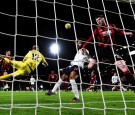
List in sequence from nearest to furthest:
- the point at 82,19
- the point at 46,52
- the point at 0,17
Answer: the point at 82,19 → the point at 0,17 → the point at 46,52

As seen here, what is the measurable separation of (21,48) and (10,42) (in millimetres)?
1314

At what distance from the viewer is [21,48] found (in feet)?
57.2

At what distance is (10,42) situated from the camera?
18.3 metres

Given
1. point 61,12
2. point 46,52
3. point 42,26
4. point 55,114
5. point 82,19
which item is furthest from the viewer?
point 46,52

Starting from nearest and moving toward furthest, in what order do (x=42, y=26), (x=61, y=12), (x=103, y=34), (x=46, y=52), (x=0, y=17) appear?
1. (x=103, y=34)
2. (x=61, y=12)
3. (x=0, y=17)
4. (x=42, y=26)
5. (x=46, y=52)

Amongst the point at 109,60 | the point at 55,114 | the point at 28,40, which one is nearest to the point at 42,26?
the point at 28,40

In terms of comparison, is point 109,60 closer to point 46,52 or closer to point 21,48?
point 21,48

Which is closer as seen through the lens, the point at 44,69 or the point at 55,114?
the point at 55,114

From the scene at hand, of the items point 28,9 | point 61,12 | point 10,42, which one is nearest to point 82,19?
point 61,12

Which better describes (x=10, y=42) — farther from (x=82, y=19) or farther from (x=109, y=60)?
(x=109, y=60)

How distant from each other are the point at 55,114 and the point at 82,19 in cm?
945

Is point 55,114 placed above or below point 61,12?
below

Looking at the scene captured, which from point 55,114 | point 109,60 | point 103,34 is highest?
point 103,34

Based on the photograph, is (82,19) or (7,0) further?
(7,0)
